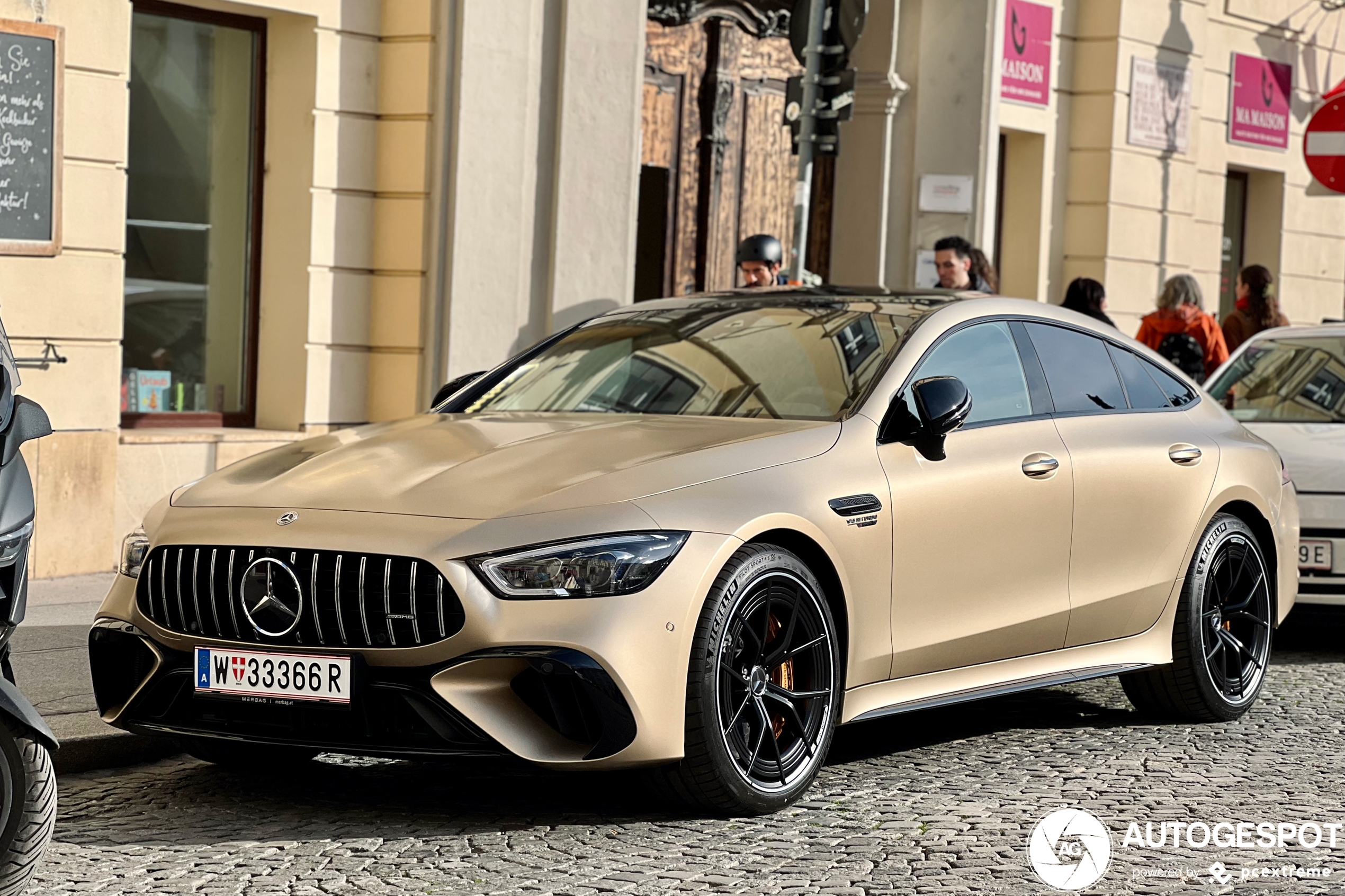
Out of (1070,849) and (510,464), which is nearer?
(1070,849)

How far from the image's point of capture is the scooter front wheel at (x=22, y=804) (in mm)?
4160

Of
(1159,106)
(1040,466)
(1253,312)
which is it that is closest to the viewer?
(1040,466)

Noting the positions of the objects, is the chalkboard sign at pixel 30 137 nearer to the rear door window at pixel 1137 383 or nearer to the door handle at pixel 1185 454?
the rear door window at pixel 1137 383

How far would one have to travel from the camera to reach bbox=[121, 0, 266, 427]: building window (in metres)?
11.2

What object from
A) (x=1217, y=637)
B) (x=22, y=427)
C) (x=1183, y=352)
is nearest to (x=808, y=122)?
(x=1183, y=352)

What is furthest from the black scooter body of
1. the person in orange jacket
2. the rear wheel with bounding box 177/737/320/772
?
the person in orange jacket

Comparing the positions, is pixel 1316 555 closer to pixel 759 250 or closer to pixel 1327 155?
pixel 759 250

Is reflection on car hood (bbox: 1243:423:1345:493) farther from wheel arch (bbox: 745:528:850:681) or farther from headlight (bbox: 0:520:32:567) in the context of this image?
headlight (bbox: 0:520:32:567)

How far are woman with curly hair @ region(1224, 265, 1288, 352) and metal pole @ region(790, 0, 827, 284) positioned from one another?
14.7 feet

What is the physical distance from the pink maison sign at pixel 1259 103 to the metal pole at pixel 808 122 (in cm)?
970

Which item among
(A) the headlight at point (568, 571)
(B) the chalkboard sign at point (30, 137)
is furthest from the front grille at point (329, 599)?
(B) the chalkboard sign at point (30, 137)

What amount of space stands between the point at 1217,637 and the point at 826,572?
2260mm

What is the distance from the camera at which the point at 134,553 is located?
18.5 ft

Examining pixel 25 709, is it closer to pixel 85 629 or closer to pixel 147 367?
pixel 85 629
